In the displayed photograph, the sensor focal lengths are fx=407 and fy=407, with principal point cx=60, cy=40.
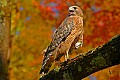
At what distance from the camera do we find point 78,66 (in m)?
5.73

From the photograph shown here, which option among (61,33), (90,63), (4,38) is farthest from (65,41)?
(4,38)

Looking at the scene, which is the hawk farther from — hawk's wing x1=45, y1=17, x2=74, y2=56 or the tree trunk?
the tree trunk

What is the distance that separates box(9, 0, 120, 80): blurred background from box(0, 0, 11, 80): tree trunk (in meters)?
1.74

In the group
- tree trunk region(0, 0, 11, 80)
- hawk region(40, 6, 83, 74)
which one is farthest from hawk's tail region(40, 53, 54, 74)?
tree trunk region(0, 0, 11, 80)

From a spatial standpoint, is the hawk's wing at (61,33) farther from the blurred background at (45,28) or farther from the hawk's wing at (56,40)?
the blurred background at (45,28)

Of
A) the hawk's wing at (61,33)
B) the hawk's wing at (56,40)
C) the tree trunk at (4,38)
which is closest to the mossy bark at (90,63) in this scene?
the hawk's wing at (56,40)

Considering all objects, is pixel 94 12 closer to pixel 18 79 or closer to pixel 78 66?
pixel 18 79

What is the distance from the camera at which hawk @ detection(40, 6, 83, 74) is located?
24.4 ft

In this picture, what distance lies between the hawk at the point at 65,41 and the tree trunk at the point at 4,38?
2777mm

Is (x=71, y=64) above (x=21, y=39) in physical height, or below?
below

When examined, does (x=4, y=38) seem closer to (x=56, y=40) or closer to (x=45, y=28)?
(x=56, y=40)

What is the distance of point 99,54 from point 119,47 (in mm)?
325

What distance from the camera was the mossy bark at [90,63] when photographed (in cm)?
538

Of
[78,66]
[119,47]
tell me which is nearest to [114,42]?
[119,47]
